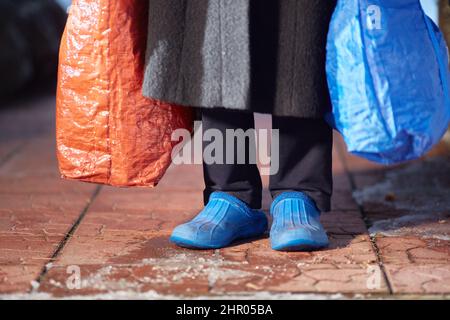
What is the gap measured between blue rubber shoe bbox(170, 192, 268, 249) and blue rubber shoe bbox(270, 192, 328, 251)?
0.08 m

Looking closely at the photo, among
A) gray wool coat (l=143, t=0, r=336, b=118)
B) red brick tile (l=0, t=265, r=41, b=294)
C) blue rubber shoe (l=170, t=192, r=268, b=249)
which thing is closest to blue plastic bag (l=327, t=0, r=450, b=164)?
gray wool coat (l=143, t=0, r=336, b=118)

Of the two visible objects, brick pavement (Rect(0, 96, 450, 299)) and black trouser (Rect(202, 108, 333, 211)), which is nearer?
brick pavement (Rect(0, 96, 450, 299))

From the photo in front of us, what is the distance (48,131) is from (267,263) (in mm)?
2768

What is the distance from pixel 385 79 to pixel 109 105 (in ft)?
2.40

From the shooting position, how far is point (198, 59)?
6.47 feet

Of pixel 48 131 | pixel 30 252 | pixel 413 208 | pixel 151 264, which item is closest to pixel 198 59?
pixel 151 264

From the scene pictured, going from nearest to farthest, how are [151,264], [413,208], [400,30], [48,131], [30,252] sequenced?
1. [400,30]
2. [151,264]
3. [30,252]
4. [413,208]
5. [48,131]

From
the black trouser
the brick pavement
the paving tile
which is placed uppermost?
the black trouser

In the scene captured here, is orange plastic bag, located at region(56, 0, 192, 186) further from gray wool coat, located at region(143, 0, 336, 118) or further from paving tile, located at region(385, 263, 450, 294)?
paving tile, located at region(385, 263, 450, 294)

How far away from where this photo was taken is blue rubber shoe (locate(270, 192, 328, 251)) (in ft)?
6.79

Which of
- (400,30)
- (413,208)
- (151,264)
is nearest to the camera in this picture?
(400,30)

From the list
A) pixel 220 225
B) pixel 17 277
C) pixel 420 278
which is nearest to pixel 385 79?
pixel 420 278

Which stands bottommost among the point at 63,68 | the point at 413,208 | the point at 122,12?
the point at 413,208

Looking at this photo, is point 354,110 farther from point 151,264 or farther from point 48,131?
point 48,131
